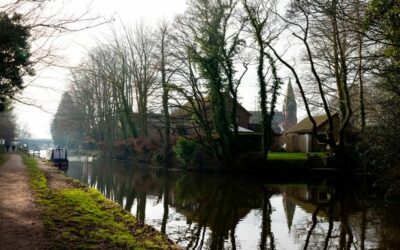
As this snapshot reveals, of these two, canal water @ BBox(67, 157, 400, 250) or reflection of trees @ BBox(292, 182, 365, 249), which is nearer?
reflection of trees @ BBox(292, 182, 365, 249)

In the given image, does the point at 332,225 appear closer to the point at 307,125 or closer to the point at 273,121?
the point at 307,125

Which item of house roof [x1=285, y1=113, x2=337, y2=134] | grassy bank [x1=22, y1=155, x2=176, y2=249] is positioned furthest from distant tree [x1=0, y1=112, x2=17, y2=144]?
grassy bank [x1=22, y1=155, x2=176, y2=249]

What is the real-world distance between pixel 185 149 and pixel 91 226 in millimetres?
25316

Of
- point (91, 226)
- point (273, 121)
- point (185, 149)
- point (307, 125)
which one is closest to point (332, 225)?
point (91, 226)

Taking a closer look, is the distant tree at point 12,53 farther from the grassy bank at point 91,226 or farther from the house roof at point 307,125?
the house roof at point 307,125

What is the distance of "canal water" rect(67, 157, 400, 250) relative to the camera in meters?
10.5

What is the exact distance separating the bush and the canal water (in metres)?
9.81

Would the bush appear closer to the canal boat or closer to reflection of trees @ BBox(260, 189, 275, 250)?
the canal boat

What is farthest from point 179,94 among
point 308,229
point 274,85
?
point 308,229

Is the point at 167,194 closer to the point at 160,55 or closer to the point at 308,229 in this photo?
the point at 308,229

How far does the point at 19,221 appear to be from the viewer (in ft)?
30.0

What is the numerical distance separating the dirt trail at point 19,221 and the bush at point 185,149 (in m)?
20.2

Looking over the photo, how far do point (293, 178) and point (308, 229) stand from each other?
16683 millimetres

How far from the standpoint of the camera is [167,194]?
20.0 m
